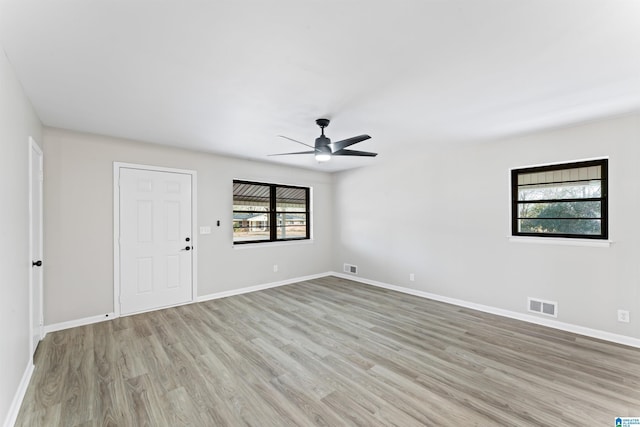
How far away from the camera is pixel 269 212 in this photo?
5.87m

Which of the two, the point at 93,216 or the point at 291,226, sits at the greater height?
the point at 93,216

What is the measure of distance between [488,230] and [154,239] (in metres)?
5.09

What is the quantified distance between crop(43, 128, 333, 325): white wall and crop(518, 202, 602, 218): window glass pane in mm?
4730

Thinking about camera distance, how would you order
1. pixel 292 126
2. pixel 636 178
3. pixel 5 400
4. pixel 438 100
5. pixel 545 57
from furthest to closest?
1. pixel 292 126
2. pixel 636 178
3. pixel 438 100
4. pixel 545 57
5. pixel 5 400

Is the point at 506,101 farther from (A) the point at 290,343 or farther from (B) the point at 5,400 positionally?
(B) the point at 5,400

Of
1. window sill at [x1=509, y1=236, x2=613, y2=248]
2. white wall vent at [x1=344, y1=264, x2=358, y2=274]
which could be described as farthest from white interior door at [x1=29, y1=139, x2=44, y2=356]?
window sill at [x1=509, y1=236, x2=613, y2=248]

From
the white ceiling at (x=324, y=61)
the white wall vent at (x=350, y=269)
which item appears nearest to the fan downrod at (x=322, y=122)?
the white ceiling at (x=324, y=61)

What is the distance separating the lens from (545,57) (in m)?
2.00

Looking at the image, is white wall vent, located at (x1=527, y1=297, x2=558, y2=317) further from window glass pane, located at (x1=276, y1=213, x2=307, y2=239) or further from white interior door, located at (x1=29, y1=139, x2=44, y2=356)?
white interior door, located at (x1=29, y1=139, x2=44, y2=356)

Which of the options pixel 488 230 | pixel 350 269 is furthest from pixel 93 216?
pixel 488 230

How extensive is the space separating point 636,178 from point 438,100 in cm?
249

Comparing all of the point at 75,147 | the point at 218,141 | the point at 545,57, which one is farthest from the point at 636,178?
the point at 75,147

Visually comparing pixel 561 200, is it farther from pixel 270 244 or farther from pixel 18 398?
pixel 18 398

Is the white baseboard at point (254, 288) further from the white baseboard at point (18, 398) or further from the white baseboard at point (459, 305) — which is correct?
the white baseboard at point (18, 398)
